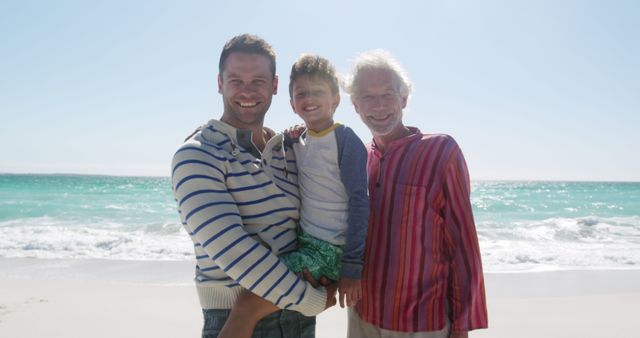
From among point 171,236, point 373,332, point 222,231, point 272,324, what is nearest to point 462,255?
point 373,332

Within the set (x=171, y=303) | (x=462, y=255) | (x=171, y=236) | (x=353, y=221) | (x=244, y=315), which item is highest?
(x=353, y=221)

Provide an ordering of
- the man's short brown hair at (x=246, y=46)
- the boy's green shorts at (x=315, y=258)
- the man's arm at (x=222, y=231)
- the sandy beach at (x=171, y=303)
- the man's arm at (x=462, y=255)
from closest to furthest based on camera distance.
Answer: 1. the man's arm at (x=222, y=231)
2. the boy's green shorts at (x=315, y=258)
3. the man's short brown hair at (x=246, y=46)
4. the man's arm at (x=462, y=255)
5. the sandy beach at (x=171, y=303)

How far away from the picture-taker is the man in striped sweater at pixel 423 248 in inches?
88.4

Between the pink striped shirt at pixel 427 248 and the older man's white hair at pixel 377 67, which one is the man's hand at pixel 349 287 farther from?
the older man's white hair at pixel 377 67

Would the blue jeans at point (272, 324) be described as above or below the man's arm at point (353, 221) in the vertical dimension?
below

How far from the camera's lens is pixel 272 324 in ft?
6.18

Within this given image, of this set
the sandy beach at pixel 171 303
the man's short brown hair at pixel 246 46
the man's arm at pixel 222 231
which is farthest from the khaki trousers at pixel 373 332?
the sandy beach at pixel 171 303

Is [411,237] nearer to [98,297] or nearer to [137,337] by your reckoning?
[137,337]

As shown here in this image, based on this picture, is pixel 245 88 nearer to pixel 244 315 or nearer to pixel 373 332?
pixel 244 315

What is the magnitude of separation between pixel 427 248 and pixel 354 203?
489 millimetres

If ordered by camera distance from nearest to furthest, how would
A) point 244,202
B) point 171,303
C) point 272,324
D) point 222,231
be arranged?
point 222,231, point 244,202, point 272,324, point 171,303

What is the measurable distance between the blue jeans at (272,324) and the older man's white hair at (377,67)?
46.6 inches

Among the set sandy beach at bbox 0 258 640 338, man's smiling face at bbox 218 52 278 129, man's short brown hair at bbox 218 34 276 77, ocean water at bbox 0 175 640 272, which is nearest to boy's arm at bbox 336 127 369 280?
man's smiling face at bbox 218 52 278 129

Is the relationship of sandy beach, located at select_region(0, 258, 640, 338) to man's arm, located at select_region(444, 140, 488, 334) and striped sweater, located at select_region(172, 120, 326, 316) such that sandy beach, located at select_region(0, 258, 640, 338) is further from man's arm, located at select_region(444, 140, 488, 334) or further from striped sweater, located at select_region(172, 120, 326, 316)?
striped sweater, located at select_region(172, 120, 326, 316)
